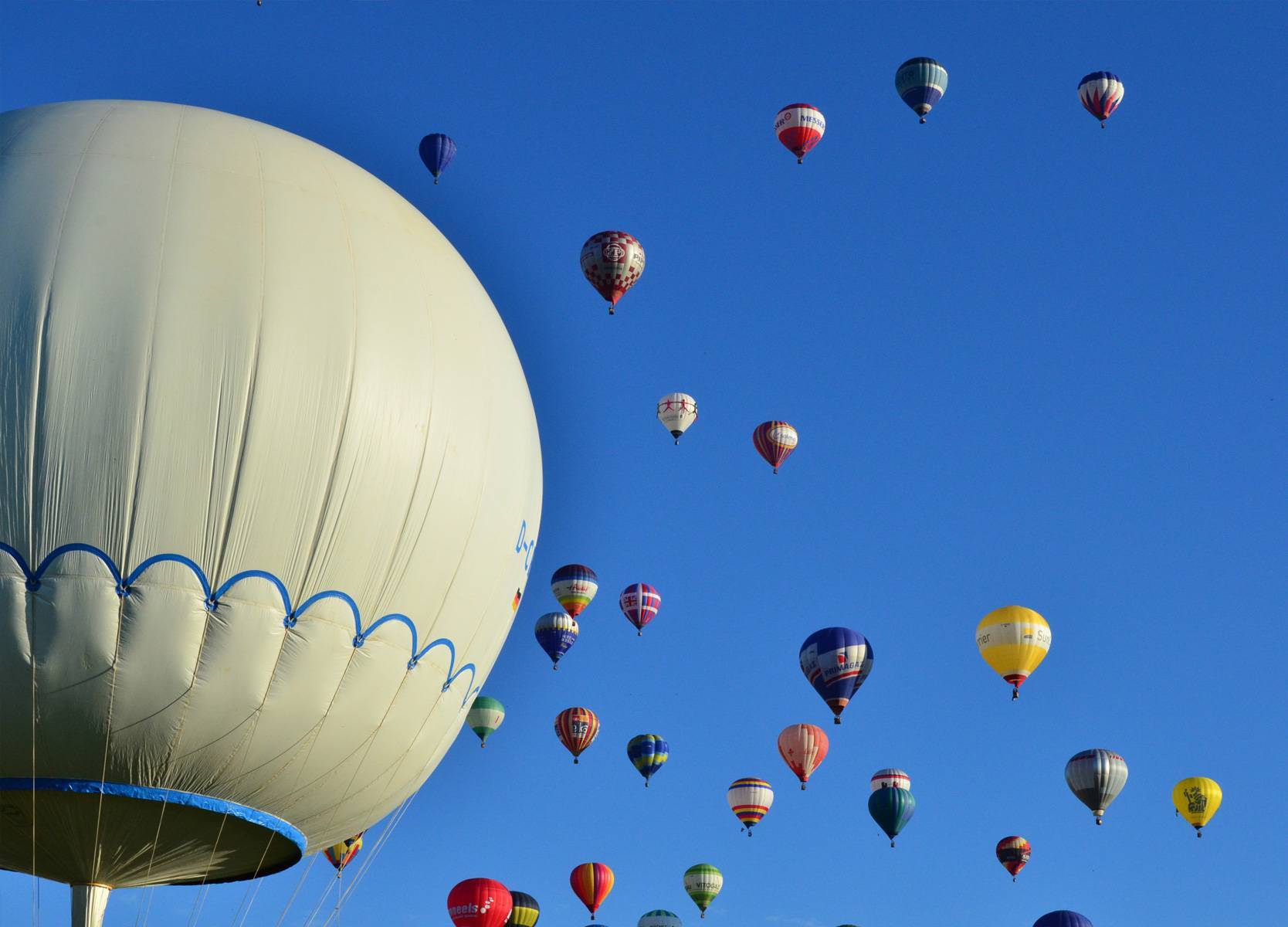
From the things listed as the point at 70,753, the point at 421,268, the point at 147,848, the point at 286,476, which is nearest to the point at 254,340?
the point at 286,476

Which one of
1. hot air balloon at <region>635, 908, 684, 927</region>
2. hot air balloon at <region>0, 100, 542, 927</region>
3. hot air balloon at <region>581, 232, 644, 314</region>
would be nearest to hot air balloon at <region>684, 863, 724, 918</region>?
hot air balloon at <region>635, 908, 684, 927</region>

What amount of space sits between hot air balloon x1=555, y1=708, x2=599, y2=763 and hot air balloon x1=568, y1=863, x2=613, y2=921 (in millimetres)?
2447

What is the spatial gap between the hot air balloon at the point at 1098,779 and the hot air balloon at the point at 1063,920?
233cm

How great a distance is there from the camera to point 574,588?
41.6 metres

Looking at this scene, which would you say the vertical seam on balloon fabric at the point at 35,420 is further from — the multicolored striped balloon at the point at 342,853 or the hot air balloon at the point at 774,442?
the hot air balloon at the point at 774,442

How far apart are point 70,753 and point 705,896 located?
106 ft

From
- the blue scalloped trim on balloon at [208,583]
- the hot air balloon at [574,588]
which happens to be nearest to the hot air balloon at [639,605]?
the hot air balloon at [574,588]

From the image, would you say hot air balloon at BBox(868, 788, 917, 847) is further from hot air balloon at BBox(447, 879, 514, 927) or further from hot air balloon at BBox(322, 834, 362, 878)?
hot air balloon at BBox(322, 834, 362, 878)

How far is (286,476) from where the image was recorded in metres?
14.8

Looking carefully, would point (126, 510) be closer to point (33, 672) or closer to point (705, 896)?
point (33, 672)

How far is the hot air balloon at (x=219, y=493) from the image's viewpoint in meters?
14.2

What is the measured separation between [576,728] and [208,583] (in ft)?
87.3

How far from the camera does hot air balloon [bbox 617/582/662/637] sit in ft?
143

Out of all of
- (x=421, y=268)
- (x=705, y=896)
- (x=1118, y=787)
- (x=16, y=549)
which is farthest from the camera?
(x=705, y=896)
